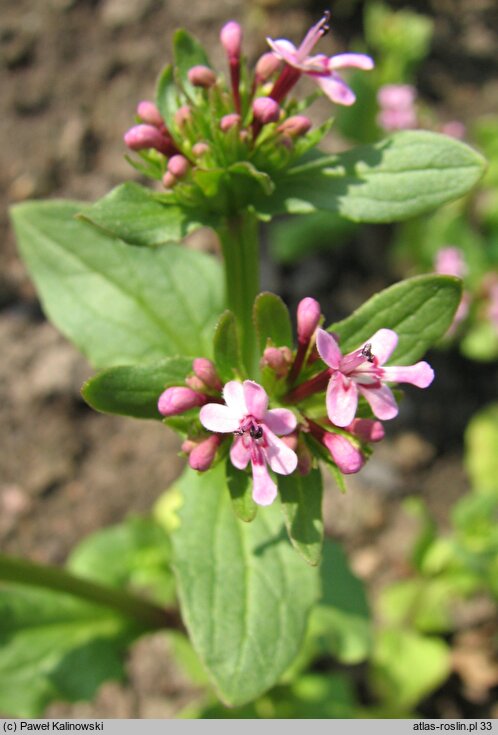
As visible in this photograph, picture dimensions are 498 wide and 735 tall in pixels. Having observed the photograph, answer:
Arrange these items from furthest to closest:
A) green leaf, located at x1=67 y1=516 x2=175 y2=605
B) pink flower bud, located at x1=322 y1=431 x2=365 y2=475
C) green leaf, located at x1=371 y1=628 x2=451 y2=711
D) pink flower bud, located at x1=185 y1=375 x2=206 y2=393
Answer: green leaf, located at x1=371 y1=628 x2=451 y2=711 → green leaf, located at x1=67 y1=516 x2=175 y2=605 → pink flower bud, located at x1=185 y1=375 x2=206 y2=393 → pink flower bud, located at x1=322 y1=431 x2=365 y2=475

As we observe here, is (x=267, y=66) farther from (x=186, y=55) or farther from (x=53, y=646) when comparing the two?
(x=53, y=646)

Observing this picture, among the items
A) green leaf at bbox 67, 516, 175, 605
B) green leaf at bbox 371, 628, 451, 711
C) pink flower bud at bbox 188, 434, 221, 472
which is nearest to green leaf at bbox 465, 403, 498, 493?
green leaf at bbox 371, 628, 451, 711

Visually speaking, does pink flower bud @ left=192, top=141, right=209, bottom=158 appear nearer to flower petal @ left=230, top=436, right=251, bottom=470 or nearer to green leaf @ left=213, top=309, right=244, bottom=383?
green leaf @ left=213, top=309, right=244, bottom=383

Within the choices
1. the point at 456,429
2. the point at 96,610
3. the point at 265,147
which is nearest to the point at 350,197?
the point at 265,147

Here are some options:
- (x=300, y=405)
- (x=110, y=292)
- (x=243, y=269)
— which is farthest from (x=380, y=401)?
(x=110, y=292)

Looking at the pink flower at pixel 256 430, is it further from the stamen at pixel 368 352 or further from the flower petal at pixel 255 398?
the stamen at pixel 368 352

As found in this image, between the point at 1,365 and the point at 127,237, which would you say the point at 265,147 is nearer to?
the point at 127,237

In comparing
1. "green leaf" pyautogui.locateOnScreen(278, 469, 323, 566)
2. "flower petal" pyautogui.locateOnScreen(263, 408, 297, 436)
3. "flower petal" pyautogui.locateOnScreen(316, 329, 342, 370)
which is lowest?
"green leaf" pyautogui.locateOnScreen(278, 469, 323, 566)
